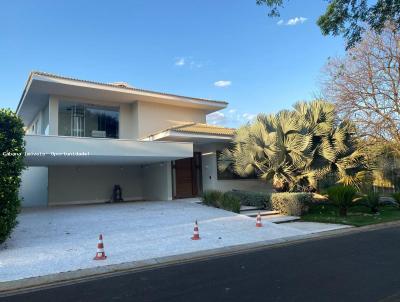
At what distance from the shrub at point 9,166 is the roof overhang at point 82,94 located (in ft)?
24.5

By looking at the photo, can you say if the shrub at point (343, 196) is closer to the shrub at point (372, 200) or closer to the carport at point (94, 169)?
the shrub at point (372, 200)

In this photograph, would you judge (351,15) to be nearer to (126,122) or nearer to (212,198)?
(212,198)

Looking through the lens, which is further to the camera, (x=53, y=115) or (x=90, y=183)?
(x=90, y=183)

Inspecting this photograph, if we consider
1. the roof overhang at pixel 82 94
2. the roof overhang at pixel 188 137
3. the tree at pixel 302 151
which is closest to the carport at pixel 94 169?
the roof overhang at pixel 188 137

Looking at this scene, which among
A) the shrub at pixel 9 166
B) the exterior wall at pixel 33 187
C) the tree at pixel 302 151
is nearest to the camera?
the shrub at pixel 9 166

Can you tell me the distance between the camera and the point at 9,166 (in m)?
8.57

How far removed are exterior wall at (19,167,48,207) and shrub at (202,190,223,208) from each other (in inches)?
396

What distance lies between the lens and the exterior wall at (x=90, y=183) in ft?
60.7

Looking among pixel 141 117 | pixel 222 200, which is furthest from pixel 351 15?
pixel 141 117

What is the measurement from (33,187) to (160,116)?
9265 mm

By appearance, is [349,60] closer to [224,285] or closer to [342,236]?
[342,236]

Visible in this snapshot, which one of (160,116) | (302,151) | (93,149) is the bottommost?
(302,151)

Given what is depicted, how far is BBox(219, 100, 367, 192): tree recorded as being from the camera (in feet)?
51.4

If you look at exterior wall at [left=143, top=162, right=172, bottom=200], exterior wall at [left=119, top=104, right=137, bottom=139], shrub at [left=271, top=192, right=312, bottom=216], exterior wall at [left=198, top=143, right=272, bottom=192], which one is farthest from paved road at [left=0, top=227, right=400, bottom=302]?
exterior wall at [left=119, top=104, right=137, bottom=139]
